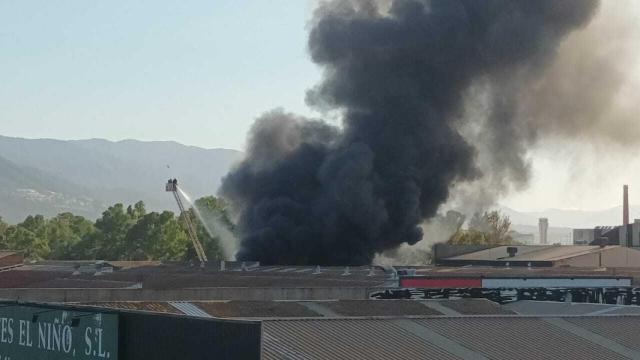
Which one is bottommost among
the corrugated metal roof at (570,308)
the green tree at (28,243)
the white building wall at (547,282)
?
the corrugated metal roof at (570,308)

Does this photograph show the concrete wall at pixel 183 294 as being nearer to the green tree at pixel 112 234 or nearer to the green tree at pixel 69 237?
the green tree at pixel 112 234

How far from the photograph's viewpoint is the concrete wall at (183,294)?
54.8 meters

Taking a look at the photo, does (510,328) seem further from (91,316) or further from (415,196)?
(415,196)

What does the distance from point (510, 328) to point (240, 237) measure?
71011 millimetres

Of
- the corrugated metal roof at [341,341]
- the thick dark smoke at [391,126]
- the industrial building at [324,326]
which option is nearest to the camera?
the industrial building at [324,326]

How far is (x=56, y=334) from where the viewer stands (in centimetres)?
3039

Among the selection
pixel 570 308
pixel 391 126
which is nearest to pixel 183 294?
pixel 570 308

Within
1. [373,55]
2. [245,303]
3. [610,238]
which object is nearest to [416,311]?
[245,303]

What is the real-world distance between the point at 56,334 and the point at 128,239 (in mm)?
112465

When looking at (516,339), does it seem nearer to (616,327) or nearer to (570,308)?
(616,327)

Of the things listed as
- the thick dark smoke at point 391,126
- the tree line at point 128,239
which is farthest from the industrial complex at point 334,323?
the tree line at point 128,239

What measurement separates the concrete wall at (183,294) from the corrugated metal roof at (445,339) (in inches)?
904

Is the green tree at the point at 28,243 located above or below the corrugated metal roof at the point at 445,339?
above

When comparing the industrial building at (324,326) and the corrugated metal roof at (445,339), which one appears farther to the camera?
the corrugated metal roof at (445,339)
